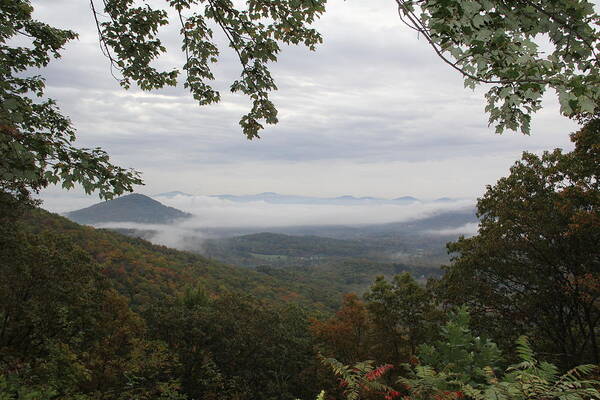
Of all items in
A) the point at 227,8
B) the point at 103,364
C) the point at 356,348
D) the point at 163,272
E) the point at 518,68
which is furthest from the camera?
the point at 163,272

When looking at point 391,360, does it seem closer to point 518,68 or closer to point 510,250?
point 510,250

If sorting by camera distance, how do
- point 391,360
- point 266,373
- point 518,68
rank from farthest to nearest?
point 266,373, point 391,360, point 518,68

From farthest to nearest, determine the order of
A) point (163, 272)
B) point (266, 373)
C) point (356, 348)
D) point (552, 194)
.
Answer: point (163, 272)
point (266, 373)
point (356, 348)
point (552, 194)

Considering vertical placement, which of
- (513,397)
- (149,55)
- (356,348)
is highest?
(149,55)

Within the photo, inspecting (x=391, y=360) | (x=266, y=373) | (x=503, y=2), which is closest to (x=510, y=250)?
(x=391, y=360)

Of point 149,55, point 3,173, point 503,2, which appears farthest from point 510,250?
point 3,173

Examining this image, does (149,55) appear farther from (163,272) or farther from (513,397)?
(163,272)

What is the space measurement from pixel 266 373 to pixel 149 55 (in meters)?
24.0

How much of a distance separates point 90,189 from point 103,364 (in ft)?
61.1

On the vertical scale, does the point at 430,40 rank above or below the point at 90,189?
above

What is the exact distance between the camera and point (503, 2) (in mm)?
2586

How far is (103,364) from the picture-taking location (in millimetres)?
18062

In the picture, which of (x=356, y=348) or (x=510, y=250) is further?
(x=356, y=348)

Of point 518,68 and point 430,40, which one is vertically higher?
point 430,40
